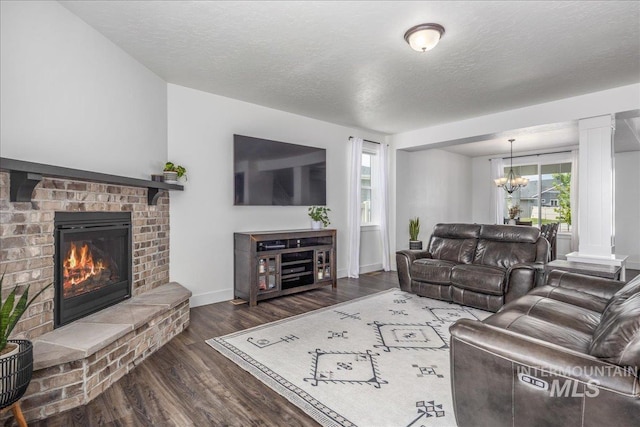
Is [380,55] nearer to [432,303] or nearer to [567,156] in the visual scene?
[432,303]

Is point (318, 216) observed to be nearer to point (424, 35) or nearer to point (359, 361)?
point (359, 361)

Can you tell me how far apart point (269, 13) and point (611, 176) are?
4158 millimetres

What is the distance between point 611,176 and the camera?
150 inches

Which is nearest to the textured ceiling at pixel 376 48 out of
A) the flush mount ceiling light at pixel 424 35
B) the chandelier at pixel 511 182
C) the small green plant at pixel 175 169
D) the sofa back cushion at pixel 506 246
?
the flush mount ceiling light at pixel 424 35

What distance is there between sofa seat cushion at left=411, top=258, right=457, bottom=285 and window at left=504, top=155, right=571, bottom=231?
16.0 feet

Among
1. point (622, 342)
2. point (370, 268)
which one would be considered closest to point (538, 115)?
point (370, 268)

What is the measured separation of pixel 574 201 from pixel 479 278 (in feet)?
17.3

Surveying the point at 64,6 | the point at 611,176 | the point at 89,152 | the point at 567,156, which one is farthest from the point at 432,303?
the point at 567,156

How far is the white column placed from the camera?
384cm

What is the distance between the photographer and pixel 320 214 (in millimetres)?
4988

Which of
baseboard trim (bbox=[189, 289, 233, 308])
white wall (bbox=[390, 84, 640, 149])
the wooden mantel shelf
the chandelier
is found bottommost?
baseboard trim (bbox=[189, 289, 233, 308])

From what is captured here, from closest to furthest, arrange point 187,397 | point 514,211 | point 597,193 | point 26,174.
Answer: point 26,174 < point 187,397 < point 597,193 < point 514,211

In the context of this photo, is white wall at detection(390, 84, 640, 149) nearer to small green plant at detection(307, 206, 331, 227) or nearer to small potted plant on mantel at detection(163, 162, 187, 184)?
small green plant at detection(307, 206, 331, 227)

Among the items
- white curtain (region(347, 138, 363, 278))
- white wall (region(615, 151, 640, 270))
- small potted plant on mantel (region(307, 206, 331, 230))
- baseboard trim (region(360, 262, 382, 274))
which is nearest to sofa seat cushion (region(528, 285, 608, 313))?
small potted plant on mantel (region(307, 206, 331, 230))
